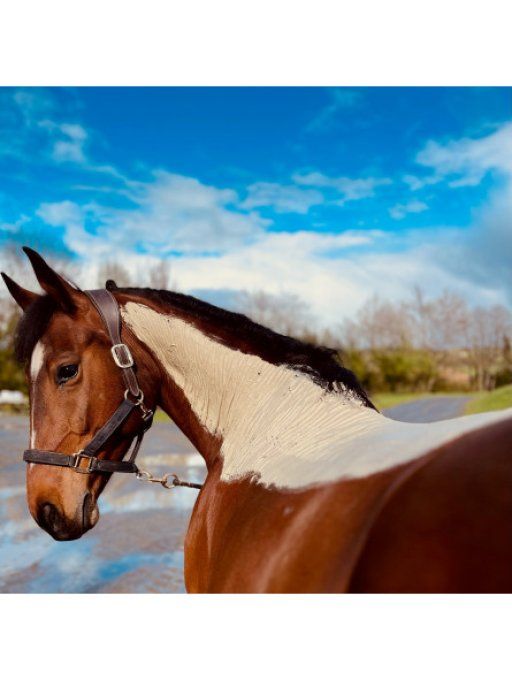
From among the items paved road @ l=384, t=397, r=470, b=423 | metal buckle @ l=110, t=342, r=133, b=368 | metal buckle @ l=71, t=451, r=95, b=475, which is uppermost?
metal buckle @ l=110, t=342, r=133, b=368

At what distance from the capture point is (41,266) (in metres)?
2.28

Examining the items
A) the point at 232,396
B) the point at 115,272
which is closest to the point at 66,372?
the point at 232,396

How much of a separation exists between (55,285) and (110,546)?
4398 millimetres

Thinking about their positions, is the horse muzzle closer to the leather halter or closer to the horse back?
the leather halter

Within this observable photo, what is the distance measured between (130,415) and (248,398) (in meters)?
0.60

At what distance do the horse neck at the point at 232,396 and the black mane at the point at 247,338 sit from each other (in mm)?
46

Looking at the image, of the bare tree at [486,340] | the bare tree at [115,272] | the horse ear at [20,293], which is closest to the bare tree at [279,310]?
the bare tree at [115,272]

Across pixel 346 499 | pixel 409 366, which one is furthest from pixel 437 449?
pixel 409 366

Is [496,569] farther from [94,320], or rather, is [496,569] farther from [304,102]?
[304,102]

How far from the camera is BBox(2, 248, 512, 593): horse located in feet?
4.17

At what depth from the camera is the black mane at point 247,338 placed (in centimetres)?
213

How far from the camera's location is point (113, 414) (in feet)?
7.69


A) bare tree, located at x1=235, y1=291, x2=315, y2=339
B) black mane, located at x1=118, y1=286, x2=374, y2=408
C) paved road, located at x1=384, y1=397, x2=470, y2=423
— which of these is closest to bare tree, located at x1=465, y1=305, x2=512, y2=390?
paved road, located at x1=384, y1=397, x2=470, y2=423

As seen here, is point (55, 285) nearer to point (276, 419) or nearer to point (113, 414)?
point (113, 414)
